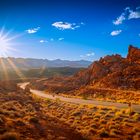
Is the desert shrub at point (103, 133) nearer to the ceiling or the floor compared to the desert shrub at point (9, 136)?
nearer to the floor

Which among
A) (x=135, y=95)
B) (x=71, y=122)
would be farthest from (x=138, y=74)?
(x=71, y=122)

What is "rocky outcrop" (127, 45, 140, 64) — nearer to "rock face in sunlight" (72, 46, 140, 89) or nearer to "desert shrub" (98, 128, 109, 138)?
"rock face in sunlight" (72, 46, 140, 89)

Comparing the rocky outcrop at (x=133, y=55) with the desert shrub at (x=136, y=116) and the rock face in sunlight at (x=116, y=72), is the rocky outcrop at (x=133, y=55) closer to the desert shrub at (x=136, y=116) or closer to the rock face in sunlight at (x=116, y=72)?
the rock face in sunlight at (x=116, y=72)

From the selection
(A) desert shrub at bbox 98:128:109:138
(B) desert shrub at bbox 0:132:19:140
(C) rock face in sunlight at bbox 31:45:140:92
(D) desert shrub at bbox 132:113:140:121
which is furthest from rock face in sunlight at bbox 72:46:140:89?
(B) desert shrub at bbox 0:132:19:140

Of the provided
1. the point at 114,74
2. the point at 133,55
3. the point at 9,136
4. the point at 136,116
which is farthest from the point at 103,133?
the point at 133,55

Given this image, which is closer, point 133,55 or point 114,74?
point 114,74

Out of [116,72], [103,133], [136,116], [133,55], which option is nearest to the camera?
[103,133]

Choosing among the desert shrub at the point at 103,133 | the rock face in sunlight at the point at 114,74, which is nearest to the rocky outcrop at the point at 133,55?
the rock face in sunlight at the point at 114,74

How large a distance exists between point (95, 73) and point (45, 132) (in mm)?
72554

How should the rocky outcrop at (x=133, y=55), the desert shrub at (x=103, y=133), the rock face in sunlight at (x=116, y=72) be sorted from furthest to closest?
the rocky outcrop at (x=133, y=55) → the rock face in sunlight at (x=116, y=72) → the desert shrub at (x=103, y=133)

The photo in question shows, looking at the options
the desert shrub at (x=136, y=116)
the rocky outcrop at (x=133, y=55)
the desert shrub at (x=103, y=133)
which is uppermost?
the rocky outcrop at (x=133, y=55)

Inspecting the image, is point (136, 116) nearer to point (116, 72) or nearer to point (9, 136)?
point (9, 136)

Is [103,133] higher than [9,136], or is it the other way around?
[9,136]

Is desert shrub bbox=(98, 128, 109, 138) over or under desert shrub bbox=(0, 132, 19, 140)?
under
